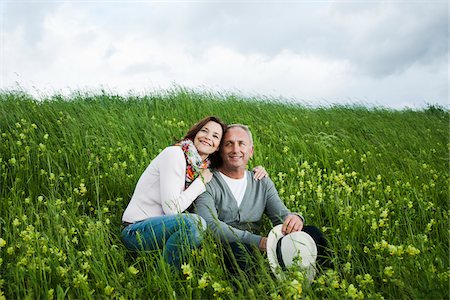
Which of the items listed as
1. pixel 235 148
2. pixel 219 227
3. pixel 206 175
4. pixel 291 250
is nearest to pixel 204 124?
pixel 235 148

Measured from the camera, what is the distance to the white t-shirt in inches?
189

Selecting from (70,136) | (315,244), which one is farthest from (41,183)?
(315,244)

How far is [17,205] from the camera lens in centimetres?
523

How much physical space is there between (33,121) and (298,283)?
6.11 metres

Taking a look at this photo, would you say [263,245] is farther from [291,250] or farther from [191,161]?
[191,161]

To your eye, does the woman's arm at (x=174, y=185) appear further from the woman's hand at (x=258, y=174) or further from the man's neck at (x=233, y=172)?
the woman's hand at (x=258, y=174)

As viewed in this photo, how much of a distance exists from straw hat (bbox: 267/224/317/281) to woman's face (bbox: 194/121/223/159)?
1.01 m

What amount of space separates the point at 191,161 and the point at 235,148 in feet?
1.55

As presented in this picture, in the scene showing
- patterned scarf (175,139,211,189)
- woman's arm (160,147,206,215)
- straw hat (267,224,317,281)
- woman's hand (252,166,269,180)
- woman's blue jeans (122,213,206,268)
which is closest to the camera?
straw hat (267,224,317,281)

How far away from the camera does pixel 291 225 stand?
4.28 m

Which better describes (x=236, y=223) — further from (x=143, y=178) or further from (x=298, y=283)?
(x=298, y=283)

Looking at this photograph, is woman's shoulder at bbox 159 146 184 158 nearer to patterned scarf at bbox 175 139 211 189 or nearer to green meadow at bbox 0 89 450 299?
patterned scarf at bbox 175 139 211 189

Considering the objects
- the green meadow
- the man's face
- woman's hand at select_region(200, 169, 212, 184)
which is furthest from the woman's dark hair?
the green meadow

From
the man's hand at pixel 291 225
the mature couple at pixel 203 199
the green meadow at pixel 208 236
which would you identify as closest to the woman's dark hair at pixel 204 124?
the mature couple at pixel 203 199
